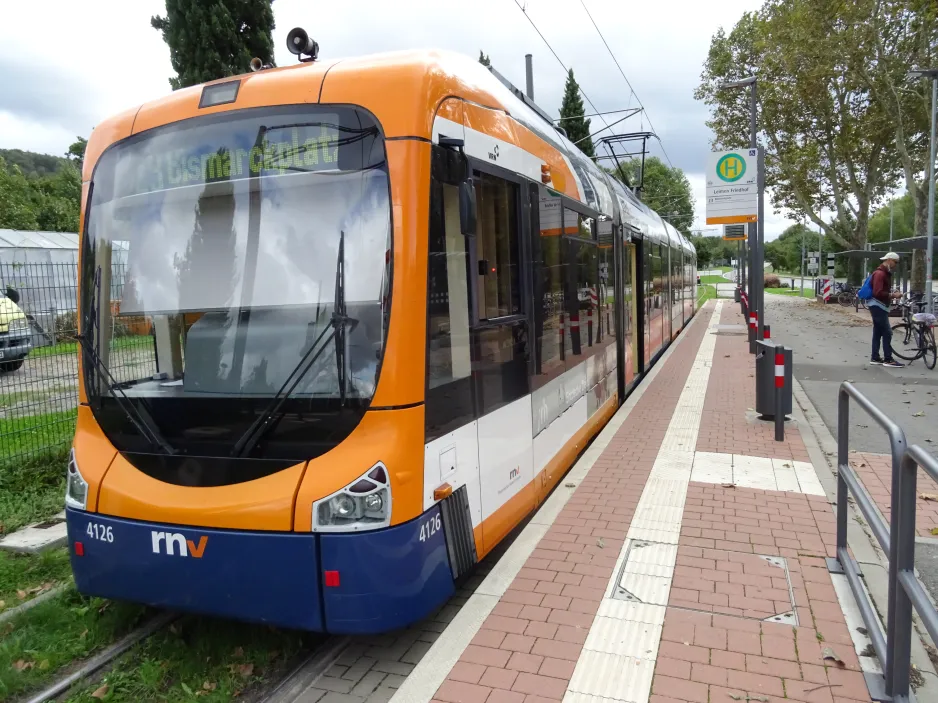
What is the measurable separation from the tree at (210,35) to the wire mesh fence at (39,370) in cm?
714

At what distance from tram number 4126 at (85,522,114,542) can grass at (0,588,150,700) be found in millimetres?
727

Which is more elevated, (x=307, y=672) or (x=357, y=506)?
(x=357, y=506)

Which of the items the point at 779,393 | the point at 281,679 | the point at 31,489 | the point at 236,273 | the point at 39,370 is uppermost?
the point at 236,273

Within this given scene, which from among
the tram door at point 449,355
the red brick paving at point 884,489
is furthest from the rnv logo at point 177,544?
the red brick paving at point 884,489

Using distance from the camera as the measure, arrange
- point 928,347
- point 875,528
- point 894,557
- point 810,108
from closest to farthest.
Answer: point 894,557 < point 875,528 < point 928,347 < point 810,108

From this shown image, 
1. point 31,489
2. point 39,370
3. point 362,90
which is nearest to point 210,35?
point 39,370

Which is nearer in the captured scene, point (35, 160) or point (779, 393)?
point (779, 393)

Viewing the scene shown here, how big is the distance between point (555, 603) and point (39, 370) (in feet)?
17.8

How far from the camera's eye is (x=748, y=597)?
3.83 meters

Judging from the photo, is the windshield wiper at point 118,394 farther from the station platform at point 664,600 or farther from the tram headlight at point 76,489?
the station platform at point 664,600

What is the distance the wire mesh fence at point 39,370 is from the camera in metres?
6.22

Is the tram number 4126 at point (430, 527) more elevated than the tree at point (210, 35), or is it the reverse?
the tree at point (210, 35)

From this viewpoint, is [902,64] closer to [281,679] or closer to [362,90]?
[362,90]

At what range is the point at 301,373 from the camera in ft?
10.5
